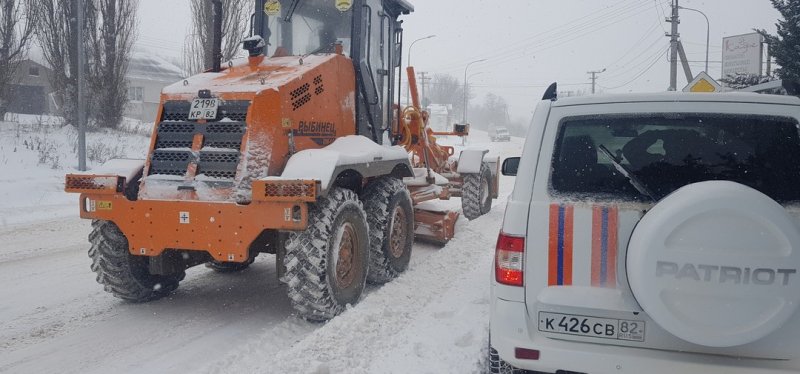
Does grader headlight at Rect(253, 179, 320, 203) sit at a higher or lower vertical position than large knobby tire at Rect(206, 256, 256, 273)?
higher

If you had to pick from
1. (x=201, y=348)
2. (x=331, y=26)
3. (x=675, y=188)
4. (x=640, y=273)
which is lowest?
(x=201, y=348)

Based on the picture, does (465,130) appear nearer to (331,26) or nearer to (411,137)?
(411,137)

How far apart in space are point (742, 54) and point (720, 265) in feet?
57.9

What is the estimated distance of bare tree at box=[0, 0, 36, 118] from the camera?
2002cm

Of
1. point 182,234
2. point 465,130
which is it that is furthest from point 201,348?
point 465,130

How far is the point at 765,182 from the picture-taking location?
9.04 ft

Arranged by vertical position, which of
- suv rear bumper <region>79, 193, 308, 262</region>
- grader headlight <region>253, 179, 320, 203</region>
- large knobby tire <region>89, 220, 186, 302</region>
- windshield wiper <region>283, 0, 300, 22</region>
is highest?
windshield wiper <region>283, 0, 300, 22</region>

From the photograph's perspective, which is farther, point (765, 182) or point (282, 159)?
point (282, 159)

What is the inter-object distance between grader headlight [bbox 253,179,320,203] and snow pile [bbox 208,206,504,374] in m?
1.03

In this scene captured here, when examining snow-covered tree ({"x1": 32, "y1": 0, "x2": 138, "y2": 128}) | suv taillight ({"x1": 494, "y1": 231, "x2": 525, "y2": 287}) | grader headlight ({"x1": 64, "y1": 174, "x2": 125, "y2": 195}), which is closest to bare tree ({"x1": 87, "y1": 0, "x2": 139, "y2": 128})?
snow-covered tree ({"x1": 32, "y1": 0, "x2": 138, "y2": 128})

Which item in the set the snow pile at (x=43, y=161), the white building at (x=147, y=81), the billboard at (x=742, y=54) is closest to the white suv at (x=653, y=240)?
the snow pile at (x=43, y=161)

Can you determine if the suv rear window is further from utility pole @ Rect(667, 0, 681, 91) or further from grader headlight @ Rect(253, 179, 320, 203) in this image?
utility pole @ Rect(667, 0, 681, 91)

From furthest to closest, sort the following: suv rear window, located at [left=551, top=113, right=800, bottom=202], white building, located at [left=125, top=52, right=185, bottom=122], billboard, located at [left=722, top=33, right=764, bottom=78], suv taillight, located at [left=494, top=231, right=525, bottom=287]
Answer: white building, located at [left=125, top=52, right=185, bottom=122], billboard, located at [left=722, top=33, right=764, bottom=78], suv taillight, located at [left=494, top=231, right=525, bottom=287], suv rear window, located at [left=551, top=113, right=800, bottom=202]

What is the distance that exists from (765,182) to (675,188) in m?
0.40
